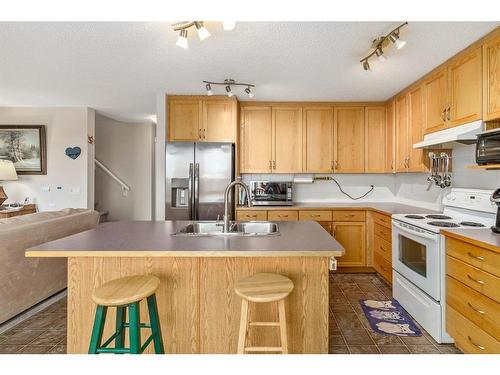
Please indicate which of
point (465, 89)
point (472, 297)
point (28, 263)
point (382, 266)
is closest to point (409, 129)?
point (465, 89)

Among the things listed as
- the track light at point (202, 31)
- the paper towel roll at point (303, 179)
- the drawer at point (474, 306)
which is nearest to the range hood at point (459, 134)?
the drawer at point (474, 306)

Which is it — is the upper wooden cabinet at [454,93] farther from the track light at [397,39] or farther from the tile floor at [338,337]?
the tile floor at [338,337]

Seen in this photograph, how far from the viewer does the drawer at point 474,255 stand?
5.12ft

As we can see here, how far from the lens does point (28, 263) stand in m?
2.43

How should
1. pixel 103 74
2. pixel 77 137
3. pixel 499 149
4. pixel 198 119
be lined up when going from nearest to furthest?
1. pixel 499 149
2. pixel 103 74
3. pixel 198 119
4. pixel 77 137

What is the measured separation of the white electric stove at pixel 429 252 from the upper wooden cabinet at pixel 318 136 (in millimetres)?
1408

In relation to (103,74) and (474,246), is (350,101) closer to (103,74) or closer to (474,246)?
(474,246)

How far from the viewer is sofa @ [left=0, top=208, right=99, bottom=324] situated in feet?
7.38

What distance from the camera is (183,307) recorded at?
5.51 ft

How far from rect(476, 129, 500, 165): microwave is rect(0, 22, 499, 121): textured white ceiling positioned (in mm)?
821

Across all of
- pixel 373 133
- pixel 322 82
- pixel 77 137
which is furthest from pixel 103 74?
pixel 373 133

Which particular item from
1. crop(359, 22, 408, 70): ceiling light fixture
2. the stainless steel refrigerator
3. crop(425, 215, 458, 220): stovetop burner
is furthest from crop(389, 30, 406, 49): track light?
the stainless steel refrigerator

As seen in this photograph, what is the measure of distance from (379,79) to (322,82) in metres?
0.63

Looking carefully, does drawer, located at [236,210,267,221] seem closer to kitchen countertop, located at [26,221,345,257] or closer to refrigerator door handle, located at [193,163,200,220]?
refrigerator door handle, located at [193,163,200,220]
